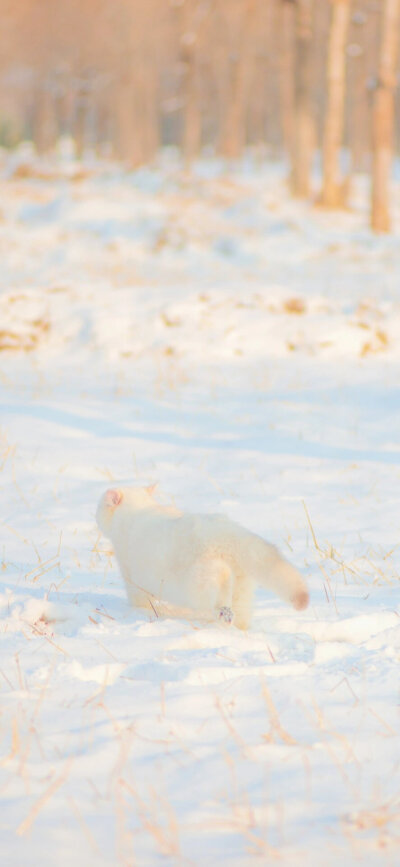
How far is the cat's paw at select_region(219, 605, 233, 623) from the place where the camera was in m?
3.89

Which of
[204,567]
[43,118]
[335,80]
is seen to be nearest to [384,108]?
[335,80]

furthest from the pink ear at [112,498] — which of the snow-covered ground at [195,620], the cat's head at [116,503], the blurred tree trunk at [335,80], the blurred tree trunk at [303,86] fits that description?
the blurred tree trunk at [303,86]

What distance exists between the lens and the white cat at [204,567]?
12.7ft

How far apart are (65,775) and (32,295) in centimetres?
1005

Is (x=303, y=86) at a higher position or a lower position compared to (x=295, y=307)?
higher

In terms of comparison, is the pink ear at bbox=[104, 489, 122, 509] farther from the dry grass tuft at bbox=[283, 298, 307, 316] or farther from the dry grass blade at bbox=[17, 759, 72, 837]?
the dry grass tuft at bbox=[283, 298, 307, 316]

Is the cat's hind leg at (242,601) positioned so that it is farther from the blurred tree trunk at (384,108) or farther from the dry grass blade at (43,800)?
the blurred tree trunk at (384,108)

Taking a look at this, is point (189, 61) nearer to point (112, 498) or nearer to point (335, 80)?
point (335, 80)

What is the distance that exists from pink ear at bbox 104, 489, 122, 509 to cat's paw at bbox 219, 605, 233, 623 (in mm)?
1158

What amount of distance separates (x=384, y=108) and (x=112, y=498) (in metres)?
16.3

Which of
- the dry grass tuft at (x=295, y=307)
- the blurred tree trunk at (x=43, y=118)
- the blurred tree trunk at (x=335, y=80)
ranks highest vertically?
the blurred tree trunk at (x=335, y=80)

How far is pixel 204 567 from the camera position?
157 inches

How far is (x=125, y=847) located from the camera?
7.57ft

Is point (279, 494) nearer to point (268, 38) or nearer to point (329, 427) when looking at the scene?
point (329, 427)
